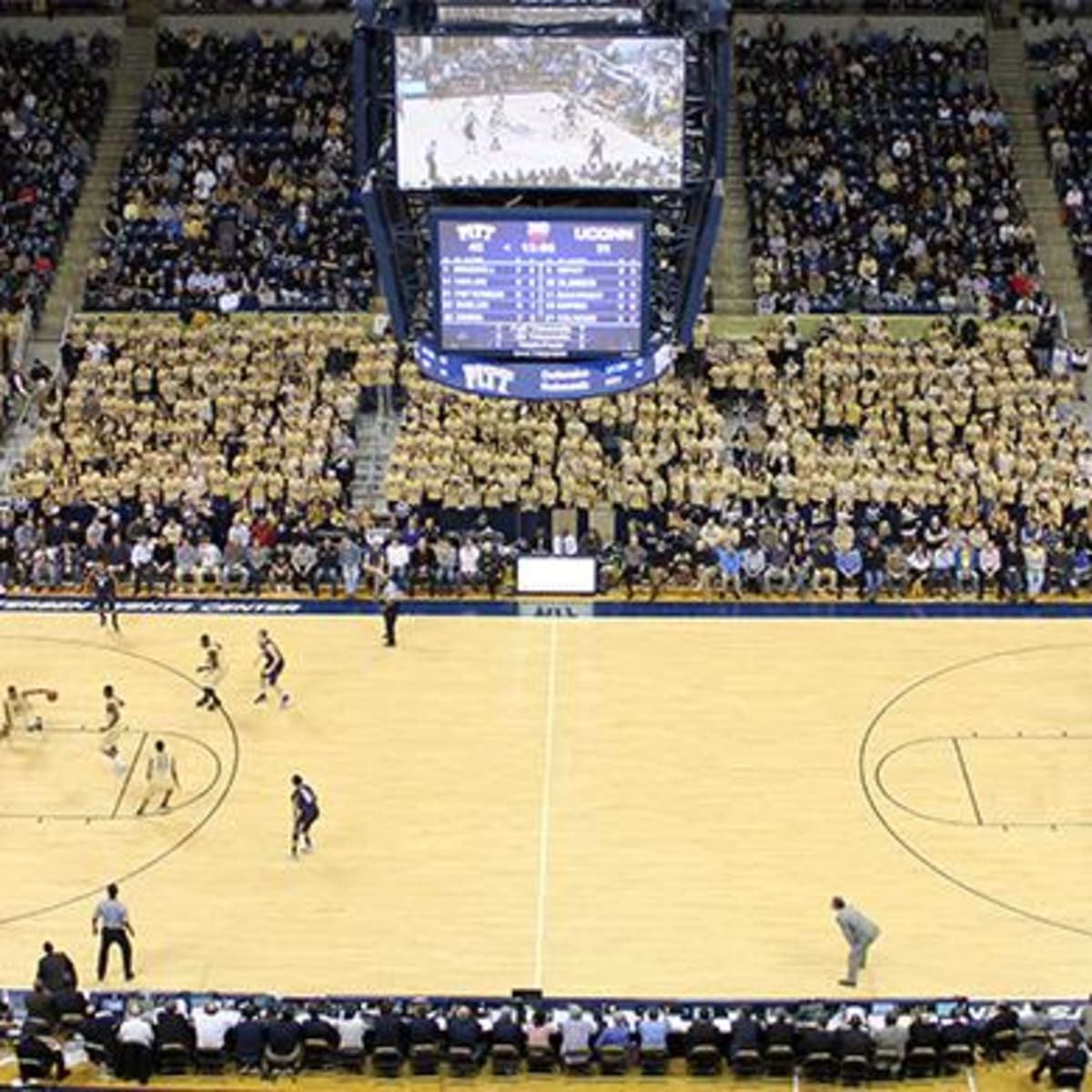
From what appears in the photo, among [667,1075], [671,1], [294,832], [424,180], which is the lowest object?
[667,1075]

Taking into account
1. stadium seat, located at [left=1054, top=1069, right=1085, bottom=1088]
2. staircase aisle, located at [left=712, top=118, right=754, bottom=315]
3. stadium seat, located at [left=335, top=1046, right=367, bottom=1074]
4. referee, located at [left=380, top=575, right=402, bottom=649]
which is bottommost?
stadium seat, located at [left=335, top=1046, right=367, bottom=1074]

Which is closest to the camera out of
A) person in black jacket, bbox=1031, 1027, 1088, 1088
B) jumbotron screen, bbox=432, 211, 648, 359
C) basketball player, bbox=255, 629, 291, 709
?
person in black jacket, bbox=1031, 1027, 1088, 1088

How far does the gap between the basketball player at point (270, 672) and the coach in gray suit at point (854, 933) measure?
413 inches

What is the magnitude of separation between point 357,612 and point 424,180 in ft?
39.2

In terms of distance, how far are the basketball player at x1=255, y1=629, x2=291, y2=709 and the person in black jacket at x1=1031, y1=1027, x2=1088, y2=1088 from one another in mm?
13832

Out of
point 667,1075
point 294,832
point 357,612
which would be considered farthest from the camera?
point 357,612

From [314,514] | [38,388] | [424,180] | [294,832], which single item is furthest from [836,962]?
[38,388]

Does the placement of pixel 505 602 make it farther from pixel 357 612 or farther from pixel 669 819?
pixel 669 819

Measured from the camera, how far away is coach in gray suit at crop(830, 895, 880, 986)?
2912cm

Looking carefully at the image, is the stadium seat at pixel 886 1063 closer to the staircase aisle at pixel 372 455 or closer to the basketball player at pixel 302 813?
the basketball player at pixel 302 813

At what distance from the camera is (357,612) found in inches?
1590

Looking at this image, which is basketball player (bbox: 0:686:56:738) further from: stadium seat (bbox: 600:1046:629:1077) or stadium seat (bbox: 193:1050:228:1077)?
stadium seat (bbox: 600:1046:629:1077)

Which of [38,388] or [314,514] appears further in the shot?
[38,388]

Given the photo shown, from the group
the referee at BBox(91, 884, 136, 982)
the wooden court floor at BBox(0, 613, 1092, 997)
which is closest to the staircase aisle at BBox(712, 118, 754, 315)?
the wooden court floor at BBox(0, 613, 1092, 997)
